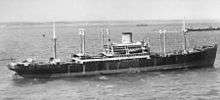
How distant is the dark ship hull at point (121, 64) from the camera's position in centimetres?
6259

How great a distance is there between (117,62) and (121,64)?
33.6 inches

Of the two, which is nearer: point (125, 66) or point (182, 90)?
point (182, 90)

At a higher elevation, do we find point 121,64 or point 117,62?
point 117,62

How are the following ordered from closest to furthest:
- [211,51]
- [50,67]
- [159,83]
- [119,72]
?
1. [159,83]
2. [50,67]
3. [119,72]
4. [211,51]

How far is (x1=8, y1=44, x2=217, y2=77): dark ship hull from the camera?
62.6m

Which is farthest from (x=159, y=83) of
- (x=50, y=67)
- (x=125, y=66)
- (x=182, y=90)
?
(x=50, y=67)

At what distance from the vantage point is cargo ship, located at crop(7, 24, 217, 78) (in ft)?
205

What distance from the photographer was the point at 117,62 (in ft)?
217

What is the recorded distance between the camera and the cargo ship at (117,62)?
62.6 metres

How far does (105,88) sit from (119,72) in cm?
1209

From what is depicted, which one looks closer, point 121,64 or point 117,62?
point 117,62

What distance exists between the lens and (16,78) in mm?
64188

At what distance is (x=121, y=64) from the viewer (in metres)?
66.5

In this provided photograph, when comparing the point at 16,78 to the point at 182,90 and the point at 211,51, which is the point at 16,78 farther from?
the point at 211,51
